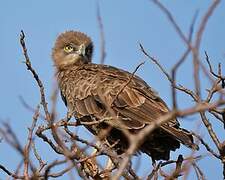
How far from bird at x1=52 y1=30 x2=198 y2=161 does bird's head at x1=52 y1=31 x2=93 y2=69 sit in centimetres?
38

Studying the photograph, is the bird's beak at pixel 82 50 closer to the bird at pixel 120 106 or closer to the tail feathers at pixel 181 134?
the bird at pixel 120 106

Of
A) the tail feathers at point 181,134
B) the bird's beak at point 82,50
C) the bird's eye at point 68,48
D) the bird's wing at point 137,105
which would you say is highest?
the bird's eye at point 68,48

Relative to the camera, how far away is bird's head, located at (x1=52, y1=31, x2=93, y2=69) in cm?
1055

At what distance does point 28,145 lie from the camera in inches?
158

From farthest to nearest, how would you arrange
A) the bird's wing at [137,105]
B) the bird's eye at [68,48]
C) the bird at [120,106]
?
the bird's eye at [68,48] < the bird's wing at [137,105] < the bird at [120,106]

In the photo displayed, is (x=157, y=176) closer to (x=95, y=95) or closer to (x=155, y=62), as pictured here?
(x=155, y=62)

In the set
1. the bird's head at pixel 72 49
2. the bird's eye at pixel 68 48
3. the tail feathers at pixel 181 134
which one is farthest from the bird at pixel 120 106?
the bird's eye at pixel 68 48

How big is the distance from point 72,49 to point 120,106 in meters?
3.27

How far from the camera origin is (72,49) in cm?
1091

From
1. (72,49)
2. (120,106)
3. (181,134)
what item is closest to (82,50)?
(72,49)

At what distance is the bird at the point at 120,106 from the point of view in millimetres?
7416

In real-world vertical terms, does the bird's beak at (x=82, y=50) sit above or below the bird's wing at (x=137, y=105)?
above

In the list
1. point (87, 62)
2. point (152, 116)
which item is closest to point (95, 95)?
point (152, 116)

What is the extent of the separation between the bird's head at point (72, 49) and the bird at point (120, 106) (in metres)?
0.38
